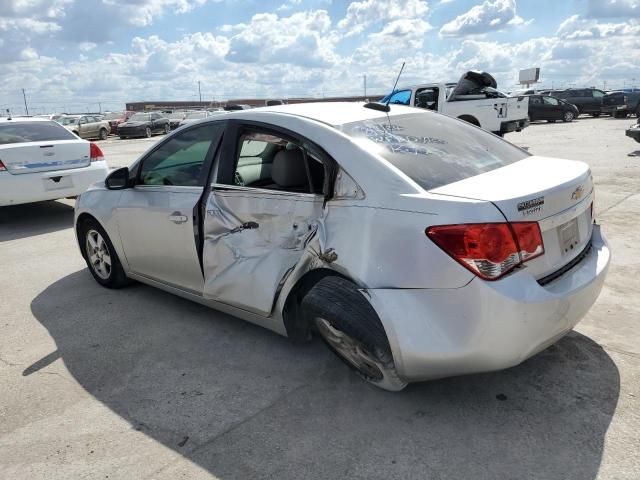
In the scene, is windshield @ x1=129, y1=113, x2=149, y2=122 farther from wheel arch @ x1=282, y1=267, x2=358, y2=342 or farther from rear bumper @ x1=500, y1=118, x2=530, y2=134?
wheel arch @ x1=282, y1=267, x2=358, y2=342

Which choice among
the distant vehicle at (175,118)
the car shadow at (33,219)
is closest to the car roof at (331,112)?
the car shadow at (33,219)

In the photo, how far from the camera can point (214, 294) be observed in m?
3.61

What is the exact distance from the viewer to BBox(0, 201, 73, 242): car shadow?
7504mm

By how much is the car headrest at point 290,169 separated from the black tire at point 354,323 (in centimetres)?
65

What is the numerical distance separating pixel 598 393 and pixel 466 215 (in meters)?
1.32

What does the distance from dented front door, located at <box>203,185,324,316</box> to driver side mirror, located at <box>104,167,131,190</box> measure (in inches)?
43.6

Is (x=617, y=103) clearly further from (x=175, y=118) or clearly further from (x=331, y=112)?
(x=331, y=112)

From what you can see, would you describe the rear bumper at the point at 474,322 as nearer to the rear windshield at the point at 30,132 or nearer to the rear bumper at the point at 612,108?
the rear windshield at the point at 30,132

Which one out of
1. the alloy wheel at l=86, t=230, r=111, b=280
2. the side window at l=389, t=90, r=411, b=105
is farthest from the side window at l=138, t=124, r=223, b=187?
the side window at l=389, t=90, r=411, b=105

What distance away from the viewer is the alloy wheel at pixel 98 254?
4777 millimetres

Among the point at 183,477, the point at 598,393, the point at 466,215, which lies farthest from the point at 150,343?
the point at 598,393

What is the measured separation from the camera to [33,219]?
329 inches

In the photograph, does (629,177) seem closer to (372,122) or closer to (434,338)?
(372,122)

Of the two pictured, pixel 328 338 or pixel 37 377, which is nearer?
Result: pixel 328 338
